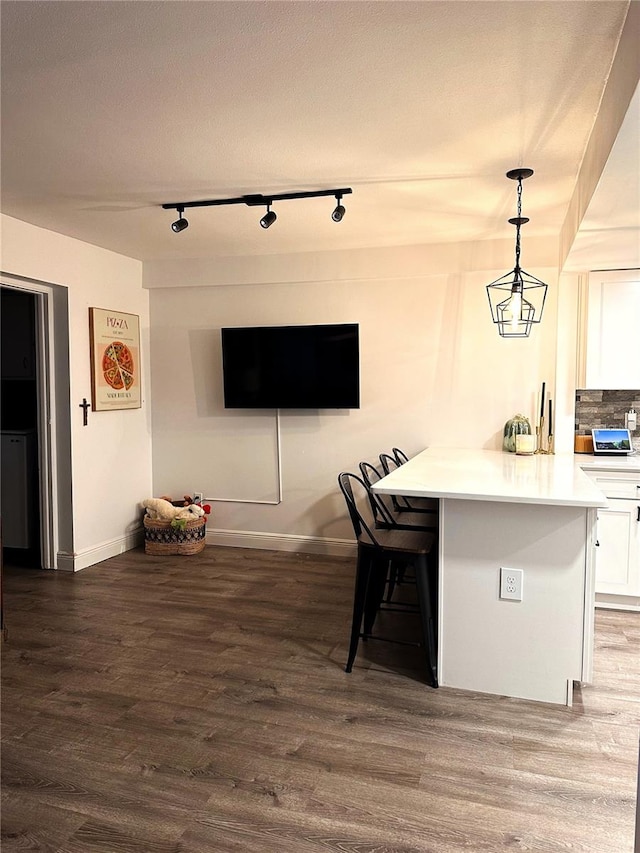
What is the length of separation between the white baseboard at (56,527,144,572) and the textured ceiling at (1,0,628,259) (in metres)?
2.45

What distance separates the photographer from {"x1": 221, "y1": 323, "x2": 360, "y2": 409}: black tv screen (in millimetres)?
5000

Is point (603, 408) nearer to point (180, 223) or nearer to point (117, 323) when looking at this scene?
point (180, 223)

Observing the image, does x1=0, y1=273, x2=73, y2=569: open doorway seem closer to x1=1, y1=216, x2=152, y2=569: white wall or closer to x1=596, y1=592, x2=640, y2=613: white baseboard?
x1=1, y1=216, x2=152, y2=569: white wall

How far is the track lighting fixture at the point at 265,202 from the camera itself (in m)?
3.47

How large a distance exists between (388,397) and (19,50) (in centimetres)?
349

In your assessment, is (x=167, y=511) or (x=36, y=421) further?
(x=167, y=511)

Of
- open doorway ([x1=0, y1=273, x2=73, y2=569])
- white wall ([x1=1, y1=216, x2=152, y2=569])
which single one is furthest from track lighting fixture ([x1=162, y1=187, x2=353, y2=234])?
open doorway ([x1=0, y1=273, x2=73, y2=569])

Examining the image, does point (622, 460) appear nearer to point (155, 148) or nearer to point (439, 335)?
point (439, 335)

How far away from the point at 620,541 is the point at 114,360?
394 centimetres

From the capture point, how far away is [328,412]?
17.0 ft

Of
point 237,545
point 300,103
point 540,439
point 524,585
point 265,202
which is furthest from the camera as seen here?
point 237,545

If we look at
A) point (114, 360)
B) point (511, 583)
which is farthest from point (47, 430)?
point (511, 583)

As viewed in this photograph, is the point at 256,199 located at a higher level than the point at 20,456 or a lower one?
higher

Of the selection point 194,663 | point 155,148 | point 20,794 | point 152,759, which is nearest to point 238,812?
point 152,759
